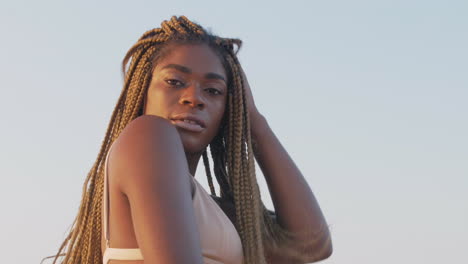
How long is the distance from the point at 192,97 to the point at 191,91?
1.3 inches

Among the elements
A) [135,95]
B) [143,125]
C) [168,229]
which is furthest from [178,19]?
[168,229]

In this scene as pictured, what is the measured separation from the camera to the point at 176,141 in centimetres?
348

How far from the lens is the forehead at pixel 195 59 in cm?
411

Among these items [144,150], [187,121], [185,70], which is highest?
[185,70]

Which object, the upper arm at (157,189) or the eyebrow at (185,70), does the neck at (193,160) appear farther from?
the upper arm at (157,189)

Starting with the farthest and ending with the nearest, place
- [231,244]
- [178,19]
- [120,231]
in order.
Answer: [178,19], [231,244], [120,231]

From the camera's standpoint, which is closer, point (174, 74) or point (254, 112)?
point (174, 74)

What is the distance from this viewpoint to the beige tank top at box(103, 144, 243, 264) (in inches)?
138

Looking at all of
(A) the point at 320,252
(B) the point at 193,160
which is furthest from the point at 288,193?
(B) the point at 193,160

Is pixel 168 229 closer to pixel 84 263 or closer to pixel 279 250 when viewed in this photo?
pixel 84 263

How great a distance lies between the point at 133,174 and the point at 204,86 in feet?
2.89

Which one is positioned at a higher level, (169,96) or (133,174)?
(169,96)

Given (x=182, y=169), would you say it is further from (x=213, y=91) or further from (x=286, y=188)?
(x=286, y=188)

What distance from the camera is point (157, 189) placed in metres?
3.28
